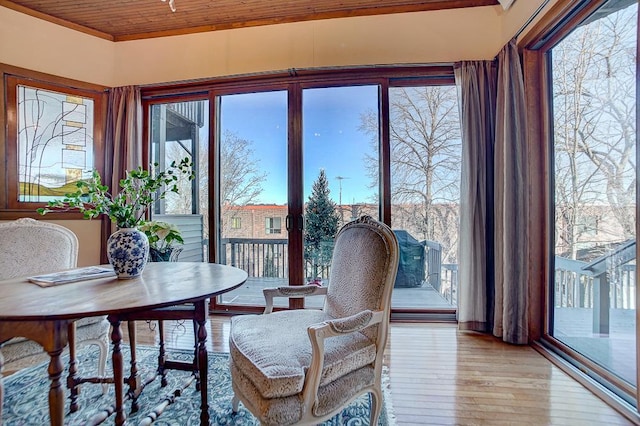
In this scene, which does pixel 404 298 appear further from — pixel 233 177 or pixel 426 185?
pixel 233 177

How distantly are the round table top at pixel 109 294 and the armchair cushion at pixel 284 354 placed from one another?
27 cm

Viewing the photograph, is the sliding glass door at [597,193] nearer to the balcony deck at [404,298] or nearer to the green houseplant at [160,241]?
the balcony deck at [404,298]

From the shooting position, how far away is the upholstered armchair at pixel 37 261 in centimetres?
162

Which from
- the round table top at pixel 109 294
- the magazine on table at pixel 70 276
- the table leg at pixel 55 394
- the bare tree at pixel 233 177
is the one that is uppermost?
the bare tree at pixel 233 177

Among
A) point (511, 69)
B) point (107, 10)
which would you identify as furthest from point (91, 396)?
point (511, 69)

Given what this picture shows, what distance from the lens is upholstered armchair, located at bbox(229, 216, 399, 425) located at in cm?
118

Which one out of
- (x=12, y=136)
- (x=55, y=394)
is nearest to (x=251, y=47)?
(x=12, y=136)

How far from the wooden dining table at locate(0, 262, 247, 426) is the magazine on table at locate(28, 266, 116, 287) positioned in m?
0.04

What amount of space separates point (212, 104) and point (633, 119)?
336cm

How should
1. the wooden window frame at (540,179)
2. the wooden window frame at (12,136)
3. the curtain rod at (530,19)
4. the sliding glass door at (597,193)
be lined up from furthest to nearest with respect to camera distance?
the wooden window frame at (12,136), the wooden window frame at (540,179), the curtain rod at (530,19), the sliding glass door at (597,193)

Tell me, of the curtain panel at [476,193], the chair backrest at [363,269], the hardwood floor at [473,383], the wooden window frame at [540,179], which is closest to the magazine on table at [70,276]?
the hardwood floor at [473,383]

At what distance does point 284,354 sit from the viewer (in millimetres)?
1285

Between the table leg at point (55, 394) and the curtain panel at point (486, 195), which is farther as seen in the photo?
the curtain panel at point (486, 195)

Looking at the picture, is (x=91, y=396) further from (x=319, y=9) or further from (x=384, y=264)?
(x=319, y=9)
